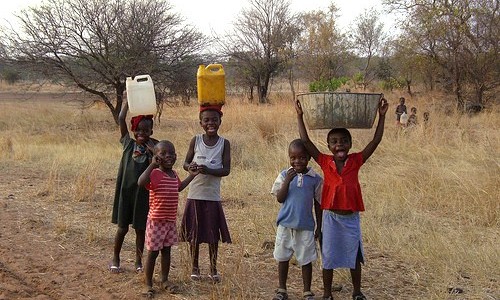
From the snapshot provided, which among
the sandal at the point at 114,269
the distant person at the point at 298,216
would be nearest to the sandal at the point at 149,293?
the sandal at the point at 114,269

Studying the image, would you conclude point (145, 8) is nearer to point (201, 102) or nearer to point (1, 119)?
point (1, 119)

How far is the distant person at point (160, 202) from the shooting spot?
11.5ft

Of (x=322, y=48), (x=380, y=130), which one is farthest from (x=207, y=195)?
(x=322, y=48)

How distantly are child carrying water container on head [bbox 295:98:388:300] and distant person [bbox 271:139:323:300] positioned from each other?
77mm

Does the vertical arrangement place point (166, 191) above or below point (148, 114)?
below

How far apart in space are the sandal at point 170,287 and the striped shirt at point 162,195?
40 cm

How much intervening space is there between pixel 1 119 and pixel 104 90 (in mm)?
3940

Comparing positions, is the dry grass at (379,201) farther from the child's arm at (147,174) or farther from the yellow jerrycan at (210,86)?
the yellow jerrycan at (210,86)

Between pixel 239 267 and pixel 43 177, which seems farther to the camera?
pixel 43 177

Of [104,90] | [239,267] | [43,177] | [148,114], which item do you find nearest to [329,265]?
[239,267]

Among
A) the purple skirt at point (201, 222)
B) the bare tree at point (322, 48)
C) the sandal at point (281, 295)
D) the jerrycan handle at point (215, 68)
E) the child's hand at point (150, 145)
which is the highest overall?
the bare tree at point (322, 48)

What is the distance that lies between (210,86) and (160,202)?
0.80 metres

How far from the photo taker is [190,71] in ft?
54.3

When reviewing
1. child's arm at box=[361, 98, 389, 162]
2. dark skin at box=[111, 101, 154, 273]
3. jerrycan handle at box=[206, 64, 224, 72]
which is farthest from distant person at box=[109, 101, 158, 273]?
child's arm at box=[361, 98, 389, 162]
